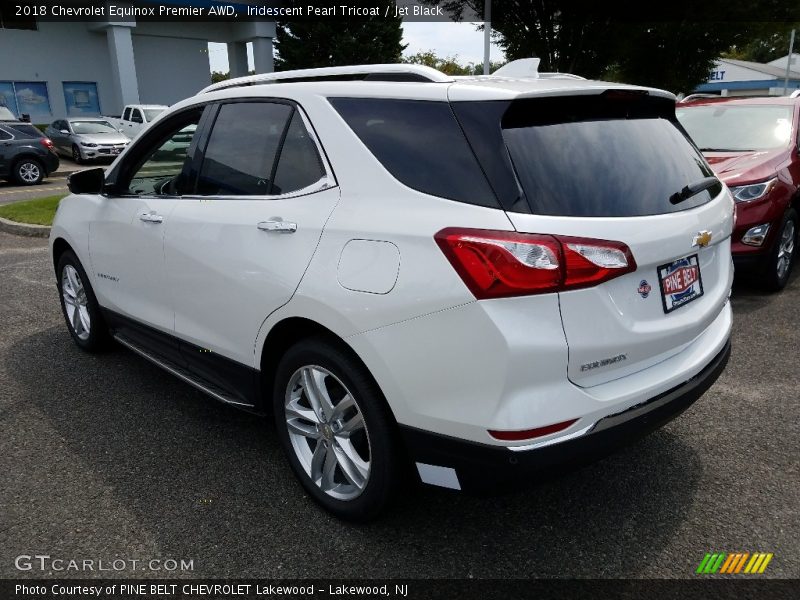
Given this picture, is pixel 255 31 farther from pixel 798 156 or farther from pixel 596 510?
pixel 596 510

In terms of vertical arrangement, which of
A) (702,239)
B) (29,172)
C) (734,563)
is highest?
(702,239)

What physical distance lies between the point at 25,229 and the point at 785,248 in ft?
→ 31.9

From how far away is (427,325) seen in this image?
86.3 inches

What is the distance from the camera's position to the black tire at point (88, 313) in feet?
Result: 14.6

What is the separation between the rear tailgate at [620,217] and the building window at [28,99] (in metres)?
29.5

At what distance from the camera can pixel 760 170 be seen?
584cm

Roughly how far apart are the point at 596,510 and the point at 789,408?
1625 millimetres

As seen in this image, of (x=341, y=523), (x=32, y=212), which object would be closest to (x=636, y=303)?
(x=341, y=523)

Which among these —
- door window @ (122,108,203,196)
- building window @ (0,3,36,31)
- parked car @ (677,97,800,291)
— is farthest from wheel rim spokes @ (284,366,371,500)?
building window @ (0,3,36,31)

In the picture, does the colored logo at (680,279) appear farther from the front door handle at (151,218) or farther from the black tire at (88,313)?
the black tire at (88,313)

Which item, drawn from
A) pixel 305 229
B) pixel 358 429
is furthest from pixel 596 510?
pixel 305 229

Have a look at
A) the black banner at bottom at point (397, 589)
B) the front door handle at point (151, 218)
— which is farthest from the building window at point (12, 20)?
the black banner at bottom at point (397, 589)

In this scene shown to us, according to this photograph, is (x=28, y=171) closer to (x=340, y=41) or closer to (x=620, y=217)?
(x=340, y=41)

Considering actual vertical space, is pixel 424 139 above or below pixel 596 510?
above
